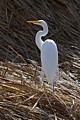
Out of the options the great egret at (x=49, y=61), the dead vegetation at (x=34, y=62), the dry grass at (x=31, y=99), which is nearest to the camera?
the dry grass at (x=31, y=99)

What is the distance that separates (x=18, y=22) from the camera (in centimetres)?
525

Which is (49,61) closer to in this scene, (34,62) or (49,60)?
(49,60)

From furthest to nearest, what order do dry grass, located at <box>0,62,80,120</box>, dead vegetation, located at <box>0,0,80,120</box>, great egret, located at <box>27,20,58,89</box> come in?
great egret, located at <box>27,20,58,89</box>
dead vegetation, located at <box>0,0,80,120</box>
dry grass, located at <box>0,62,80,120</box>

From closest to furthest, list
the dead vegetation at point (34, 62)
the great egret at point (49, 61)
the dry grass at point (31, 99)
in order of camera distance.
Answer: the dry grass at point (31, 99) < the dead vegetation at point (34, 62) < the great egret at point (49, 61)

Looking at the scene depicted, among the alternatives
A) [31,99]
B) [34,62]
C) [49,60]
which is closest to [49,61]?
[49,60]

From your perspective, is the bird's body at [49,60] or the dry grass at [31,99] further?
the bird's body at [49,60]

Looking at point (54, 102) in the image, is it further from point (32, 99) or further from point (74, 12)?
point (74, 12)

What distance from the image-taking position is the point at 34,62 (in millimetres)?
4543

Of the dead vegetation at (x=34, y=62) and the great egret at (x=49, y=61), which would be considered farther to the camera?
the great egret at (x=49, y=61)

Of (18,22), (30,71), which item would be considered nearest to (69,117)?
(30,71)

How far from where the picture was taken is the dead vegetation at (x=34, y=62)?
3336 mm

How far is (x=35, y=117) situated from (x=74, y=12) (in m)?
2.64

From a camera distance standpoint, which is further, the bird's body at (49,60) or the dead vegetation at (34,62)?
the bird's body at (49,60)

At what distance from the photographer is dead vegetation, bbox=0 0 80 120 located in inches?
131
